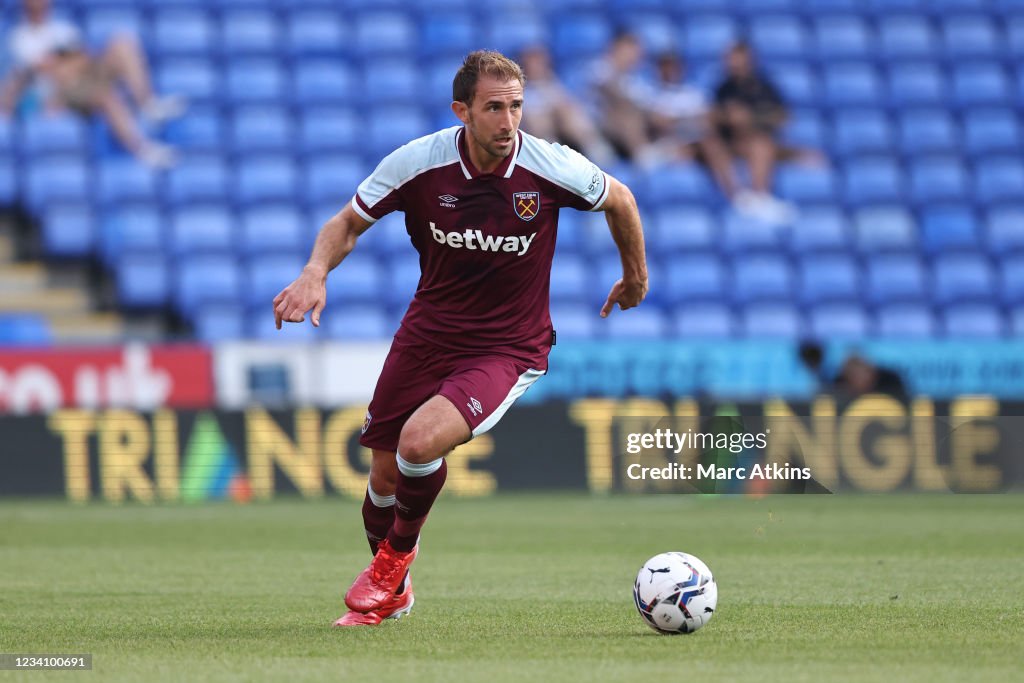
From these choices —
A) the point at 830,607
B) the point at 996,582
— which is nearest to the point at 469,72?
the point at 830,607

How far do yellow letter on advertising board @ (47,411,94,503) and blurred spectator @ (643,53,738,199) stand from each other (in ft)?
25.8

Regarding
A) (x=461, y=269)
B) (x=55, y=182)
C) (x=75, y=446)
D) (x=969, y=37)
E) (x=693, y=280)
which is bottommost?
(x=75, y=446)

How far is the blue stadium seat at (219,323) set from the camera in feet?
52.5

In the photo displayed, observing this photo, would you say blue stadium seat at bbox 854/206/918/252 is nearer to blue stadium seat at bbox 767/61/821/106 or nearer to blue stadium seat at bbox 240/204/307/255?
blue stadium seat at bbox 767/61/821/106

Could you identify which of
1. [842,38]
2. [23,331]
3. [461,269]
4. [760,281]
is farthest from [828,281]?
[461,269]

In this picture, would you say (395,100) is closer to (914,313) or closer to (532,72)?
(532,72)

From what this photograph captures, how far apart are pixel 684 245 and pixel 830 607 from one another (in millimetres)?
11699

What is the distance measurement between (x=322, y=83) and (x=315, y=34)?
31.7 inches

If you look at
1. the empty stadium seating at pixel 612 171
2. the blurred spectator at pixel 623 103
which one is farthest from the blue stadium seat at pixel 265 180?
the blurred spectator at pixel 623 103

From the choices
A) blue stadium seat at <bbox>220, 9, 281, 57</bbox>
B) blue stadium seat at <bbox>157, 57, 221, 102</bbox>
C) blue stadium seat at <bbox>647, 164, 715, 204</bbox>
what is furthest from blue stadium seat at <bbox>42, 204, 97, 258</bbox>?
blue stadium seat at <bbox>647, 164, 715, 204</bbox>

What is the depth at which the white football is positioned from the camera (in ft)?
19.2

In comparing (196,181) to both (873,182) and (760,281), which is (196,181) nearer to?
(760,281)

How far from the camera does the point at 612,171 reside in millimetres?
18391

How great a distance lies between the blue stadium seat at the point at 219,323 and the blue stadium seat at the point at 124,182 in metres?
1.94
